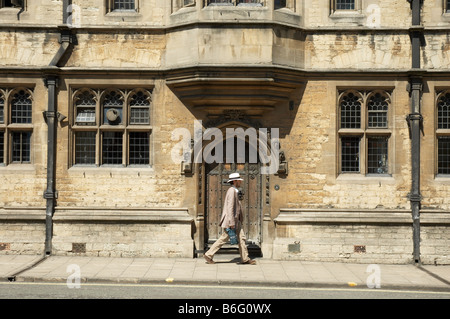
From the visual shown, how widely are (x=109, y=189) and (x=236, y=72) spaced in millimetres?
4008

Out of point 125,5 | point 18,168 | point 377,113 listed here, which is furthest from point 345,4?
point 18,168

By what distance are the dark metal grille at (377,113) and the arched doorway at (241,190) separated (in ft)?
9.23

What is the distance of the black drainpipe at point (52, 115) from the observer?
1455 centimetres

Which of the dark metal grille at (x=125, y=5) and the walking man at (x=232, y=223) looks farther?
the dark metal grille at (x=125, y=5)

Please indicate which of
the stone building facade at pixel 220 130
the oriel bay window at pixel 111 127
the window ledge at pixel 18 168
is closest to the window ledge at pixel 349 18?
the stone building facade at pixel 220 130

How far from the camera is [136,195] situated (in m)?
14.7

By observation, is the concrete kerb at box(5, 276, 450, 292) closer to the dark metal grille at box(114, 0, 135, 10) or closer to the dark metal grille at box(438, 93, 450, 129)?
the dark metal grille at box(438, 93, 450, 129)

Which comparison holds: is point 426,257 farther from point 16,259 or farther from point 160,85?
point 16,259

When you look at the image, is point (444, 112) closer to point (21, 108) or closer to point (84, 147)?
point (84, 147)

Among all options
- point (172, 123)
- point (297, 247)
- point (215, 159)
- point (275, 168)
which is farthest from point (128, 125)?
point (297, 247)

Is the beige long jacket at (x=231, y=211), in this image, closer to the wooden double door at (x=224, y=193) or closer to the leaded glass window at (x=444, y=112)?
the wooden double door at (x=224, y=193)

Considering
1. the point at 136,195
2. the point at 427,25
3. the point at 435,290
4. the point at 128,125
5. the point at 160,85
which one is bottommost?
the point at 435,290

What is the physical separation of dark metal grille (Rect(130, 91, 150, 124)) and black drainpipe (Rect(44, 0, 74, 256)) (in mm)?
1659

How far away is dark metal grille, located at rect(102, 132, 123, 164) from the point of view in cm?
1497
